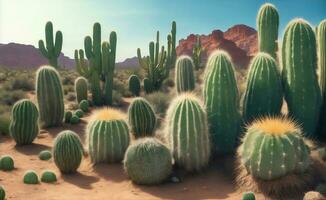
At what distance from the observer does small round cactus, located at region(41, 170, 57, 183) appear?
29.6 ft

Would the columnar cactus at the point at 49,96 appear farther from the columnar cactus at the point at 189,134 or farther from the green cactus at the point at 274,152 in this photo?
the green cactus at the point at 274,152

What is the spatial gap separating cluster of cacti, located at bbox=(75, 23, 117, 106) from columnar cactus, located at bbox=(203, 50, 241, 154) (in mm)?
8801

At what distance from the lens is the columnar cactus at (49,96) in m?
13.9

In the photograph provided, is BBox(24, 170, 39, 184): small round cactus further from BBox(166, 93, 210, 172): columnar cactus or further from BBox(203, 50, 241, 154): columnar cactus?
BBox(203, 50, 241, 154): columnar cactus

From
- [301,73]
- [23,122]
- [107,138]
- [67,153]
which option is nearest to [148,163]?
[107,138]

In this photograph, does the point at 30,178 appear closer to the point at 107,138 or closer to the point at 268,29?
the point at 107,138

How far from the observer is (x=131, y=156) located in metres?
8.80

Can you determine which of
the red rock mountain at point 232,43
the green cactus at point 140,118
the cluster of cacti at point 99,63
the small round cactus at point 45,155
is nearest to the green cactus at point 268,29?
the green cactus at point 140,118

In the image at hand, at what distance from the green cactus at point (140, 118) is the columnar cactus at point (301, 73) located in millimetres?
3302

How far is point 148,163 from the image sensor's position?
28.4ft

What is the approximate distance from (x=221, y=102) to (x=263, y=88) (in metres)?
0.92

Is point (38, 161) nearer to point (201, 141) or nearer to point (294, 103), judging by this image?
point (201, 141)

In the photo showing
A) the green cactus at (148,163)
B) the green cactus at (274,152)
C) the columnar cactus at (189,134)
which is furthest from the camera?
the columnar cactus at (189,134)

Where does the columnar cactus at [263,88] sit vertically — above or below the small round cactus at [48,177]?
above
